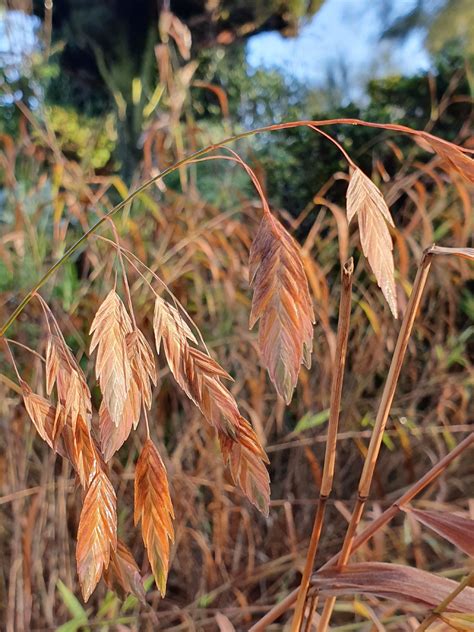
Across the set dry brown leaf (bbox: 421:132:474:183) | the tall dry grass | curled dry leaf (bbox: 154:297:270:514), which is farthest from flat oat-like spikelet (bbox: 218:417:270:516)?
the tall dry grass

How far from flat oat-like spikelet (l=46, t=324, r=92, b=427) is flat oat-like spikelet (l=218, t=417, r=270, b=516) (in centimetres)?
6

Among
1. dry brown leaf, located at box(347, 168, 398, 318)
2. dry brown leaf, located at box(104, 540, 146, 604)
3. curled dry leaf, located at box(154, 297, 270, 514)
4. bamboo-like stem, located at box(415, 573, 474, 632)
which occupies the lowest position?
bamboo-like stem, located at box(415, 573, 474, 632)

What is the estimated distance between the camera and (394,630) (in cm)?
80

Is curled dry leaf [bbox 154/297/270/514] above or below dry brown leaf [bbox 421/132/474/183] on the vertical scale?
below

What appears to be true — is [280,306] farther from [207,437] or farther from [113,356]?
[207,437]

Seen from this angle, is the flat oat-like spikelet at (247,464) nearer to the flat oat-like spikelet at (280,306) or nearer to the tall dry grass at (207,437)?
the flat oat-like spikelet at (280,306)

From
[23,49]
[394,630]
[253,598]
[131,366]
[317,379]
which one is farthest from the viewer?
[23,49]

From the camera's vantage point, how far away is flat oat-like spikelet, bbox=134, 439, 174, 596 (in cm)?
23

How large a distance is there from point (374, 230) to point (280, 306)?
0.05 meters

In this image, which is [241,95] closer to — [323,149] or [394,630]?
[323,149]

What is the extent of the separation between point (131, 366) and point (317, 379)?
3.10 ft

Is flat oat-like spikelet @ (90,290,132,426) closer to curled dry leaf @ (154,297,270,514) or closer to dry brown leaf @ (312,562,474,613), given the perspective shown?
curled dry leaf @ (154,297,270,514)

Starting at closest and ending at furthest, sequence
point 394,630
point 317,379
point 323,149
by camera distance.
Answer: point 394,630, point 317,379, point 323,149

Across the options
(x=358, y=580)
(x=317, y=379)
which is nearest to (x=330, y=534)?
(x=317, y=379)
